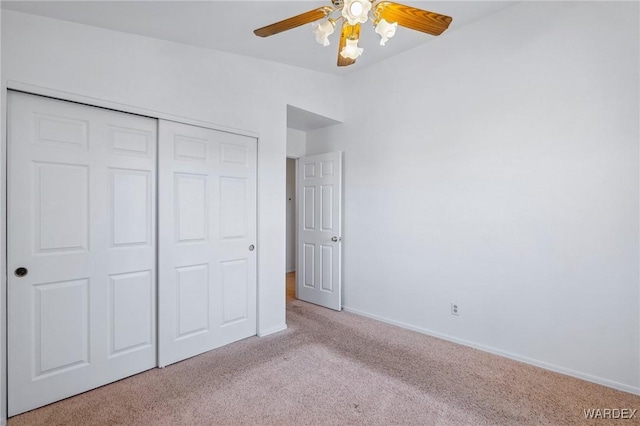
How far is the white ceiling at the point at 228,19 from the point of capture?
6.64 feet

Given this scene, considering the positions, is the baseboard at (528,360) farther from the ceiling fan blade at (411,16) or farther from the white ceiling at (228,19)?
the white ceiling at (228,19)

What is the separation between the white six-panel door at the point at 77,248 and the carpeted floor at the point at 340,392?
0.25 metres

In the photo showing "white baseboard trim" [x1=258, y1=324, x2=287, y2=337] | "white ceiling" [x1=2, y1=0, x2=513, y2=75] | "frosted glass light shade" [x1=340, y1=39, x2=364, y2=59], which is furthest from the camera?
"white baseboard trim" [x1=258, y1=324, x2=287, y2=337]

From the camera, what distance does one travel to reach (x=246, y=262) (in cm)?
302

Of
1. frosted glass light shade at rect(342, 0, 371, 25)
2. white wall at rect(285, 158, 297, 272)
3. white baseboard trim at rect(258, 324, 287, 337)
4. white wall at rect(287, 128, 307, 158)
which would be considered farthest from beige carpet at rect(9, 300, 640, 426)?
white wall at rect(285, 158, 297, 272)

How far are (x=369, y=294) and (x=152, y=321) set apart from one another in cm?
227

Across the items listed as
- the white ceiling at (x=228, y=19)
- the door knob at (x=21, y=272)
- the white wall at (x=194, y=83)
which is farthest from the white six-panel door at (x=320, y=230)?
the door knob at (x=21, y=272)

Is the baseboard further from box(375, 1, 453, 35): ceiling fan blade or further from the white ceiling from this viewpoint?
the white ceiling

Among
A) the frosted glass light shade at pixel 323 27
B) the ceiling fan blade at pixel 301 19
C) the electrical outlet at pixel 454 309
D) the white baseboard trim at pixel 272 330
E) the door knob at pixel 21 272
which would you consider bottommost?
the white baseboard trim at pixel 272 330

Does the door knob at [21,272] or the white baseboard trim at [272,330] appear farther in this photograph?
the white baseboard trim at [272,330]

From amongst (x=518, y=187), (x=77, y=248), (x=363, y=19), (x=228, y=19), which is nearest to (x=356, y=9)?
(x=363, y=19)

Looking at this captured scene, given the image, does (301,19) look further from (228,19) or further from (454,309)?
(454,309)

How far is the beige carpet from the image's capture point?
1.87 metres

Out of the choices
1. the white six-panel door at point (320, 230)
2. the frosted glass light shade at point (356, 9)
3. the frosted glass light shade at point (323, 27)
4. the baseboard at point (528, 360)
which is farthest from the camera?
the white six-panel door at point (320, 230)
